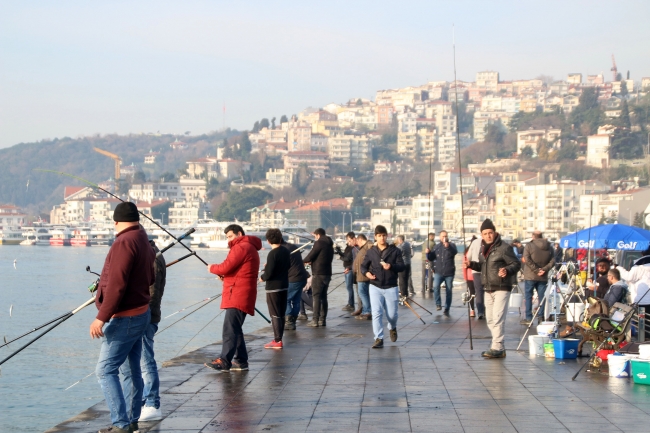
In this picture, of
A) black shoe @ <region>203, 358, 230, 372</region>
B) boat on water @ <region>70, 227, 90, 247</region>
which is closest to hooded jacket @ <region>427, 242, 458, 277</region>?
black shoe @ <region>203, 358, 230, 372</region>

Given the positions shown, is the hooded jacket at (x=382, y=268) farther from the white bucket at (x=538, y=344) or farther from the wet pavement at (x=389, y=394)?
the white bucket at (x=538, y=344)

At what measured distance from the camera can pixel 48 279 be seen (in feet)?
185

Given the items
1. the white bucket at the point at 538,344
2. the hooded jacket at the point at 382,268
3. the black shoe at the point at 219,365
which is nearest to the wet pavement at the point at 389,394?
the black shoe at the point at 219,365

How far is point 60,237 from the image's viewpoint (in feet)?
509

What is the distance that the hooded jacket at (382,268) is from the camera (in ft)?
35.3

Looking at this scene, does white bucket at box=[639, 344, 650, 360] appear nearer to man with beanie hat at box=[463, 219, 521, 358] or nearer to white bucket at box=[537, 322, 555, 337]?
man with beanie hat at box=[463, 219, 521, 358]

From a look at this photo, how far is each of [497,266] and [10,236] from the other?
155m

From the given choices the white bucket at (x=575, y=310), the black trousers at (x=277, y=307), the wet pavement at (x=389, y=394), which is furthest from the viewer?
the white bucket at (x=575, y=310)

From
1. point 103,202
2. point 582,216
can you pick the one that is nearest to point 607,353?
point 582,216

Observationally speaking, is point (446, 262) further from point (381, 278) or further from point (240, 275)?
point (240, 275)

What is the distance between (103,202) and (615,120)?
9521 centimetres

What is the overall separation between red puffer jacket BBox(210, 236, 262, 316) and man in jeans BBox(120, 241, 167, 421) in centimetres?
144

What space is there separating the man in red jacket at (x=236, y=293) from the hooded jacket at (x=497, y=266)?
2.51 meters

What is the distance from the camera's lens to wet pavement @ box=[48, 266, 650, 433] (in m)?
6.34
